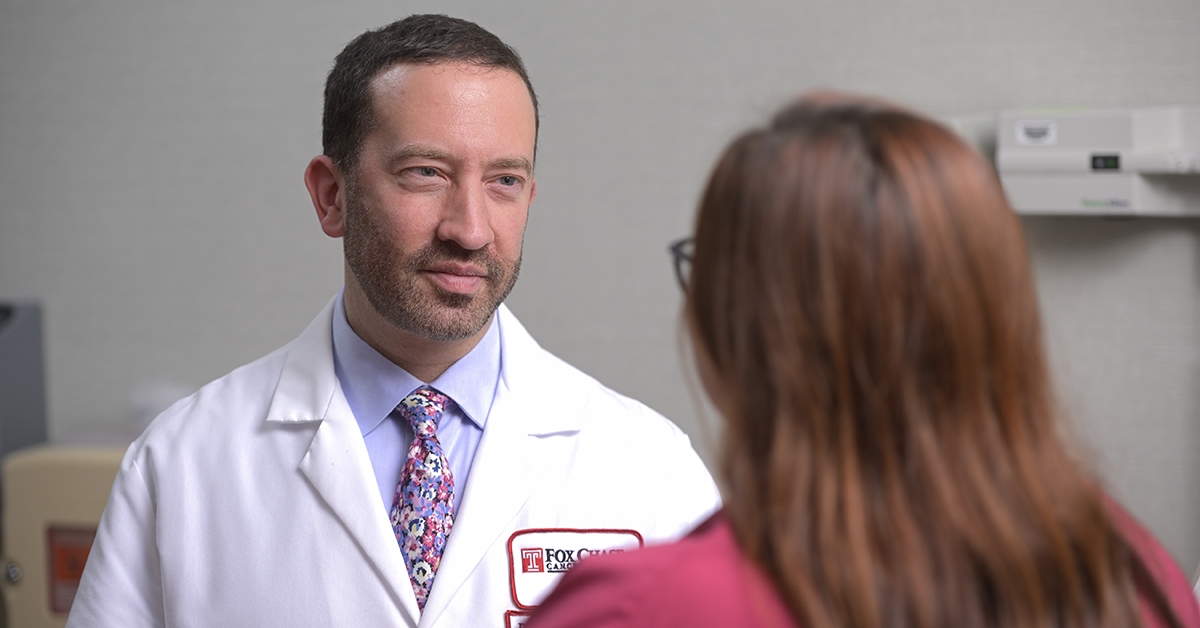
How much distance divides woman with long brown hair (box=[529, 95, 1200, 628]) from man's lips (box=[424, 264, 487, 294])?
1.76 feet

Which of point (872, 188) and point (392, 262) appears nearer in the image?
point (872, 188)

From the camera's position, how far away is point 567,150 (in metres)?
2.09

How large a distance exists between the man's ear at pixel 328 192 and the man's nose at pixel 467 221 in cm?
15

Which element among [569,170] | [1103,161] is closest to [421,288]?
[569,170]

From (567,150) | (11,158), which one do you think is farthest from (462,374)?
(11,158)

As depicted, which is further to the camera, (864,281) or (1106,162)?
(1106,162)

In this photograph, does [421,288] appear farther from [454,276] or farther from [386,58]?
[386,58]

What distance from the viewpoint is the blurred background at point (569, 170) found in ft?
5.99

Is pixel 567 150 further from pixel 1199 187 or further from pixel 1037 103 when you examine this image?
pixel 1199 187

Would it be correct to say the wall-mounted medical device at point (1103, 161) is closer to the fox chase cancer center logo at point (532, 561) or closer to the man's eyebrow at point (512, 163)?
the man's eyebrow at point (512, 163)

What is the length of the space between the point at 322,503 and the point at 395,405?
0.45ft

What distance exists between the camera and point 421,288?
108 cm

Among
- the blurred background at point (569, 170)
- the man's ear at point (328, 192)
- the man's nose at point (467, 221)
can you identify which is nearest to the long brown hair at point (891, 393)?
the man's nose at point (467, 221)

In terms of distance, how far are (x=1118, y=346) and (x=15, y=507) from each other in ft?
7.34
